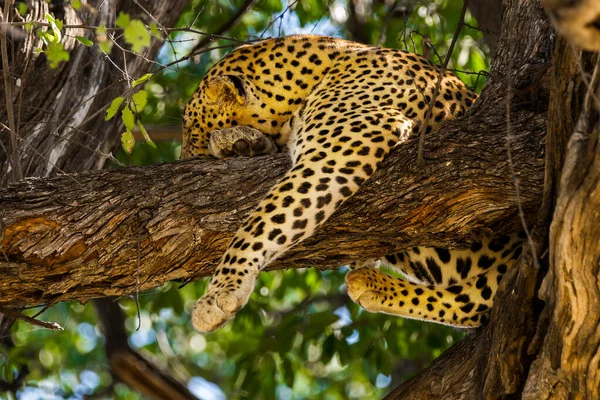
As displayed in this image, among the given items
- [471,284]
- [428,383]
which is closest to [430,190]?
[471,284]

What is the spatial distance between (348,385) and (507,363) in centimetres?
807

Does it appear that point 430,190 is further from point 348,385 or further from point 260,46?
point 348,385

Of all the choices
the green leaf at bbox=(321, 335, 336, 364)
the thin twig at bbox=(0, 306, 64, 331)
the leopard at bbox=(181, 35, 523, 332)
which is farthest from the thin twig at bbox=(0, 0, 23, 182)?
the green leaf at bbox=(321, 335, 336, 364)

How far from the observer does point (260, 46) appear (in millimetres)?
6770

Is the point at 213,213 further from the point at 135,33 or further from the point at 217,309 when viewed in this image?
the point at 135,33

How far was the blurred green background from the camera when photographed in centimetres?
809

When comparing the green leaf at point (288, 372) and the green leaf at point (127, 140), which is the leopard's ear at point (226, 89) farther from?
the green leaf at point (288, 372)

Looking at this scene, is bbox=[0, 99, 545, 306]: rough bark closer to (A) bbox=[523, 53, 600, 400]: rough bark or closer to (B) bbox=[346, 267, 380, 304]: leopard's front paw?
(B) bbox=[346, 267, 380, 304]: leopard's front paw

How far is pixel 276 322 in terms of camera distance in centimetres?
1011

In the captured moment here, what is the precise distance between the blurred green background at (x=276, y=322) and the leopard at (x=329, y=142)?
0.35 m

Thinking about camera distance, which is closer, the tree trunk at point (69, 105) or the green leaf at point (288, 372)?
the tree trunk at point (69, 105)

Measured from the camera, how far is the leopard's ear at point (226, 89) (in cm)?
642

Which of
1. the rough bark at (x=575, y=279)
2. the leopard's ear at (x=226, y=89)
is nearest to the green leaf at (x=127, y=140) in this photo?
the leopard's ear at (x=226, y=89)

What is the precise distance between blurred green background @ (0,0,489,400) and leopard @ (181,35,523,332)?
354 mm
